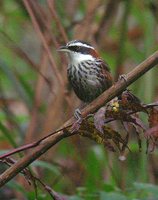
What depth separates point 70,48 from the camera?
4.09 meters

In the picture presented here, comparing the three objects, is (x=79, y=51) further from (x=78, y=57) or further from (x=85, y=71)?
(x=85, y=71)

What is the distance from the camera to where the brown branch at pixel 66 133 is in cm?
196

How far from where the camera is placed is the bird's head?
4.09m

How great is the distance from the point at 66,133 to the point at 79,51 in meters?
2.21

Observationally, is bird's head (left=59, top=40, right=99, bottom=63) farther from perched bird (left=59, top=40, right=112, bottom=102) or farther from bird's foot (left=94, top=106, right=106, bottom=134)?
bird's foot (left=94, top=106, right=106, bottom=134)

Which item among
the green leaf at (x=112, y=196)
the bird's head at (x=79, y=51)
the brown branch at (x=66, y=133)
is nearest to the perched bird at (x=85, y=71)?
the bird's head at (x=79, y=51)

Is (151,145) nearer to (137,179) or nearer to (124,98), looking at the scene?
(124,98)

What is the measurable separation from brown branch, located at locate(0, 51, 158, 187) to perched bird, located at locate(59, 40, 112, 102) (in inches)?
73.6

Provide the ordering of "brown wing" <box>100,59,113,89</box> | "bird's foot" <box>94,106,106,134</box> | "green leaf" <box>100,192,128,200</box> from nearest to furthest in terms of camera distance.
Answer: "bird's foot" <box>94,106,106,134</box>
"green leaf" <box>100,192,128,200</box>
"brown wing" <box>100,59,113,89</box>

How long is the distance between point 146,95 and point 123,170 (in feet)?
2.01

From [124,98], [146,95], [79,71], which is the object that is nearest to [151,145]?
[124,98]

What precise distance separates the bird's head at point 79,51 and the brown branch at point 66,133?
6.42 ft

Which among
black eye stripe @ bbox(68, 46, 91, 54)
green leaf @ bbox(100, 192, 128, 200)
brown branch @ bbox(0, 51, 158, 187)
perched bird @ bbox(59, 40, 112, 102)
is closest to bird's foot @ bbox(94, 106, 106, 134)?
brown branch @ bbox(0, 51, 158, 187)

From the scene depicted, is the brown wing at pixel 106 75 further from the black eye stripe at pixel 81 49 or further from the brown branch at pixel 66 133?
the brown branch at pixel 66 133
